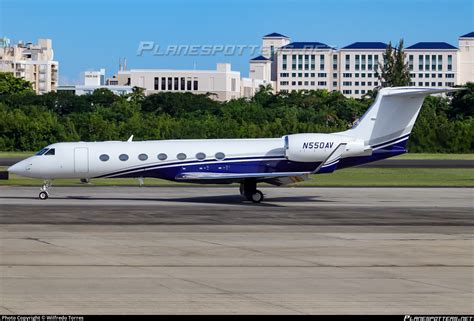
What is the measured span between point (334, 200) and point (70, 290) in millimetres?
23210

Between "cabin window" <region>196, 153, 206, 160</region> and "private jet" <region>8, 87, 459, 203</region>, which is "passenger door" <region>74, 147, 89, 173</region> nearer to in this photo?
"private jet" <region>8, 87, 459, 203</region>

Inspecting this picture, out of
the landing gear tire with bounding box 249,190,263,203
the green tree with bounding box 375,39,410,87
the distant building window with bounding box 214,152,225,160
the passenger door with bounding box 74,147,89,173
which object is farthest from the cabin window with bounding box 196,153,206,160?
the green tree with bounding box 375,39,410,87

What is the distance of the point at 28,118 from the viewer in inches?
3647

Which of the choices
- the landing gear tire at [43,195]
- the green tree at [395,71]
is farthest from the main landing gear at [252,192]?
the green tree at [395,71]

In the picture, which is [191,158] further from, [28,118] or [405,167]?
[28,118]

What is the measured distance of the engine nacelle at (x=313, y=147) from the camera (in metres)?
38.2

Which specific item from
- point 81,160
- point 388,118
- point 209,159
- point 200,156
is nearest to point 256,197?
point 209,159

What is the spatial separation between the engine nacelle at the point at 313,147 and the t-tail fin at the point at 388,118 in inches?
44.3

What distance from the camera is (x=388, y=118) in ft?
130

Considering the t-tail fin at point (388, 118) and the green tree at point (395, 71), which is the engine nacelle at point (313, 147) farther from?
the green tree at point (395, 71)

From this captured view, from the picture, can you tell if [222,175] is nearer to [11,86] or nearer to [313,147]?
[313,147]

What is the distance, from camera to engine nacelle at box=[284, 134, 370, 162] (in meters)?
38.2

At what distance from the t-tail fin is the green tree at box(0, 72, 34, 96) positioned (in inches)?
5265

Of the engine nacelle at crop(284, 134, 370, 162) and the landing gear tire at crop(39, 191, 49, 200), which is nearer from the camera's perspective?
the engine nacelle at crop(284, 134, 370, 162)
